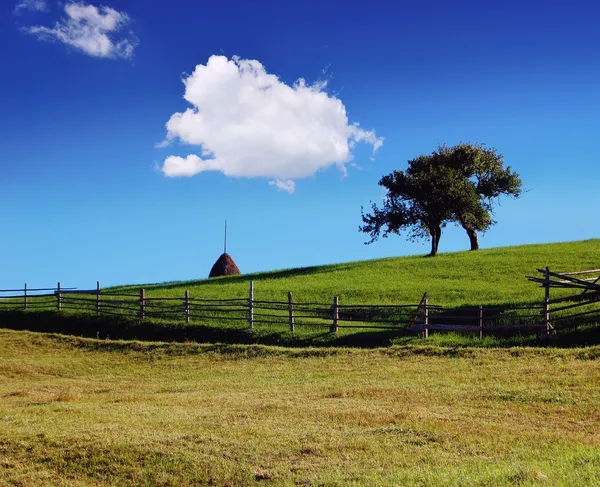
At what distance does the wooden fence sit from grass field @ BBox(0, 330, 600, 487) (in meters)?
2.39

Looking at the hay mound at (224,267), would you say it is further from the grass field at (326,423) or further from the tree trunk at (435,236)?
the grass field at (326,423)

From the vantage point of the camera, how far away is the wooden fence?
19547mm

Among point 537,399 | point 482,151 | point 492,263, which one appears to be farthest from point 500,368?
point 482,151

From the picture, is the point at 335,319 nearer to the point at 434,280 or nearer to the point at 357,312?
the point at 357,312

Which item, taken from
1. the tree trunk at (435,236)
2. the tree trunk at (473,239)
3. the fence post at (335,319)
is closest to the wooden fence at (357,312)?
the fence post at (335,319)

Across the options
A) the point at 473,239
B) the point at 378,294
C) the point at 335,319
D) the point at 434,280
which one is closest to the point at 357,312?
the point at 335,319

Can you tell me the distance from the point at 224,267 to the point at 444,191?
22.3 meters

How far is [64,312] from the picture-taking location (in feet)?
103

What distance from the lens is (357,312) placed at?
24.6 meters

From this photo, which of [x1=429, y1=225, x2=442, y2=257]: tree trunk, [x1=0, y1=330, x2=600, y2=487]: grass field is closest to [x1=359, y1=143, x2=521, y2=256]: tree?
[x1=429, y1=225, x2=442, y2=257]: tree trunk

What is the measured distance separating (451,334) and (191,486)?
1466 cm

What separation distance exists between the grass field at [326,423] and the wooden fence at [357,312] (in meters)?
2.39

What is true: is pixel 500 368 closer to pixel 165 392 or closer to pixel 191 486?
pixel 165 392

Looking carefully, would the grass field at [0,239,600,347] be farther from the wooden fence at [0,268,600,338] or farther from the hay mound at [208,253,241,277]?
the hay mound at [208,253,241,277]
